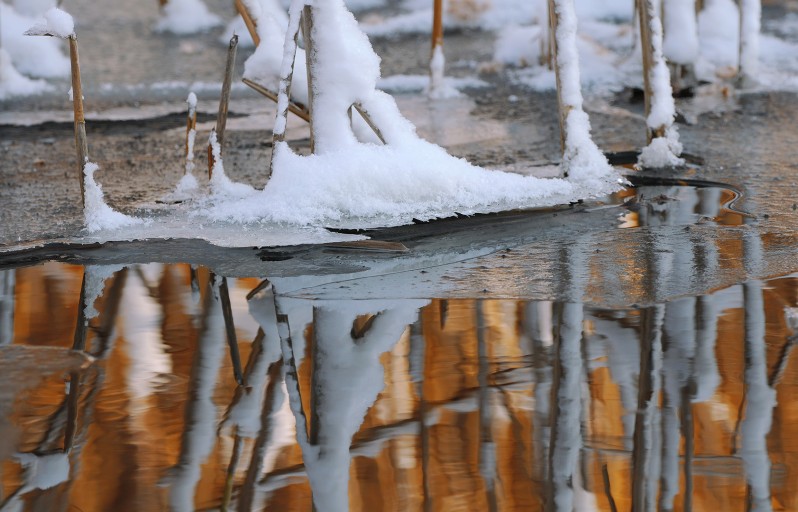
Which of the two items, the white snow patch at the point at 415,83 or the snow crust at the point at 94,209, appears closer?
the snow crust at the point at 94,209

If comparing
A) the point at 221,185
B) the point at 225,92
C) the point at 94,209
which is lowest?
the point at 94,209

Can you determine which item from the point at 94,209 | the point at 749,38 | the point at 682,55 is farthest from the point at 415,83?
the point at 94,209

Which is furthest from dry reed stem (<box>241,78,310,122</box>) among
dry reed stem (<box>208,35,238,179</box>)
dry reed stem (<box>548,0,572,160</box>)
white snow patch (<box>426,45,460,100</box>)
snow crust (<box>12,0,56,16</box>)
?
snow crust (<box>12,0,56,16</box>)

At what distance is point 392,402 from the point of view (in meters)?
3.12

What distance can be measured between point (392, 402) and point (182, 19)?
9.44 metres

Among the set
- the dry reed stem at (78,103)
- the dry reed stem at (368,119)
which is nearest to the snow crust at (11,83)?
the dry reed stem at (78,103)

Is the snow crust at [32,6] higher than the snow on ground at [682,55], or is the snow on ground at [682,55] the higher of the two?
the snow crust at [32,6]

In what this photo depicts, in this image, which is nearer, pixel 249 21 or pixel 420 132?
pixel 249 21

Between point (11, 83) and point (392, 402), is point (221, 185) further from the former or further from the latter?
point (11, 83)

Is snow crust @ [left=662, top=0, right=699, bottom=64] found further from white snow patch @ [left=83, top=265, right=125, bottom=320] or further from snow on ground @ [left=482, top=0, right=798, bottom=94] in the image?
white snow patch @ [left=83, top=265, right=125, bottom=320]

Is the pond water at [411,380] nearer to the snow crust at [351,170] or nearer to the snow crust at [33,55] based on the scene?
the snow crust at [351,170]

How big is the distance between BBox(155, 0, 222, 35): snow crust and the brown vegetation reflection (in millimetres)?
8050

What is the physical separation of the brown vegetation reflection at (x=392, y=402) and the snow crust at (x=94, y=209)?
616mm

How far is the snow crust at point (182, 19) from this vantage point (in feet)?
38.8
